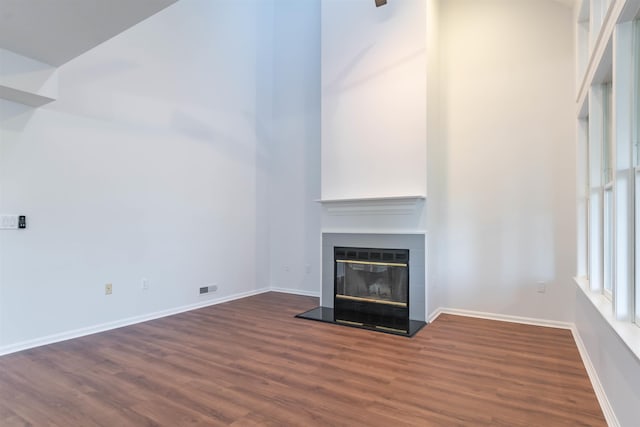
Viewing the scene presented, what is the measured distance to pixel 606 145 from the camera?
2.65m

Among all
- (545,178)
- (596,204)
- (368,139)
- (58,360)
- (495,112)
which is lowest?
(58,360)

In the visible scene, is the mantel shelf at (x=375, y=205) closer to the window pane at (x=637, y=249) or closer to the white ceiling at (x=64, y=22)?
the window pane at (x=637, y=249)

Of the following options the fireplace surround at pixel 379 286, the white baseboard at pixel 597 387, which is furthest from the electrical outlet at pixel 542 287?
the fireplace surround at pixel 379 286

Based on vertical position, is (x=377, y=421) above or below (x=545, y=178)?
below

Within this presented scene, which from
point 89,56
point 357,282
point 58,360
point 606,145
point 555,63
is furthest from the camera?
point 357,282

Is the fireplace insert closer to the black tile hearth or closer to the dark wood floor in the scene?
the black tile hearth

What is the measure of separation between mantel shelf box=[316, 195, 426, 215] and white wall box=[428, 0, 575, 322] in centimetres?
24

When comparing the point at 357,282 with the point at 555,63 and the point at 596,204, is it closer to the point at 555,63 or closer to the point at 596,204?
the point at 596,204

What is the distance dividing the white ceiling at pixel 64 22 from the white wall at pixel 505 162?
10.4 feet

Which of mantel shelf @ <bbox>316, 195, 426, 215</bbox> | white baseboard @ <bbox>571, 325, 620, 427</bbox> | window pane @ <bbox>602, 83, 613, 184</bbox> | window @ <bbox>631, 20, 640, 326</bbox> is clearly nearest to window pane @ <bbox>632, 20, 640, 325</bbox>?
window @ <bbox>631, 20, 640, 326</bbox>

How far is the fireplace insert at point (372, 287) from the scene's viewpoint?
3980 mm

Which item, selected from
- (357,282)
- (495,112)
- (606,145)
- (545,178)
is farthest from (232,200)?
(606,145)

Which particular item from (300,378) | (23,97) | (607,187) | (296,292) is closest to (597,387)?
(607,187)

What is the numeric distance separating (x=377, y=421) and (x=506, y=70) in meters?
3.87
